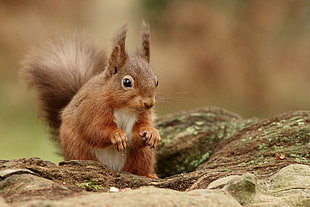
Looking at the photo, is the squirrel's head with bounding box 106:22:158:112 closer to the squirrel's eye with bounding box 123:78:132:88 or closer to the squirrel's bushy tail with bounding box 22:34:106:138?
the squirrel's eye with bounding box 123:78:132:88

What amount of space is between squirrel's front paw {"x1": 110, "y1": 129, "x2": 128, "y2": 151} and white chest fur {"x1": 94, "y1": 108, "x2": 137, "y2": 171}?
0.36 ft

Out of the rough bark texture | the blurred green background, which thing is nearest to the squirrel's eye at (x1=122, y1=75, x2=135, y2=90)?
the rough bark texture

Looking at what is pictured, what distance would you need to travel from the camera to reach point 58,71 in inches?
129

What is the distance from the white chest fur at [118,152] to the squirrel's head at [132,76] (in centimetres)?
8

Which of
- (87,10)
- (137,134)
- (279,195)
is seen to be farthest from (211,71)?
(279,195)

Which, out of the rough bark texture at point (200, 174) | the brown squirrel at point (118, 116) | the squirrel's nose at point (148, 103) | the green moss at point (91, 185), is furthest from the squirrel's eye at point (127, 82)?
the green moss at point (91, 185)

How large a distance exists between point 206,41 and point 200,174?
181 inches

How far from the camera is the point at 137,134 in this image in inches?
99.9

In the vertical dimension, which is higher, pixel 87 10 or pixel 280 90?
pixel 87 10

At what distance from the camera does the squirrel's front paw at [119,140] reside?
2.43 metres

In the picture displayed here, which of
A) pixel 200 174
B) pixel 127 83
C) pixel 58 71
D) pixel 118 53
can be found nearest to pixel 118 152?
pixel 127 83

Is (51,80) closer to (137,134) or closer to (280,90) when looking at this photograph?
(137,134)

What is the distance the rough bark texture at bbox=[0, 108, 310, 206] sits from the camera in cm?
154

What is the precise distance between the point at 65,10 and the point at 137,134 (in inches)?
179
